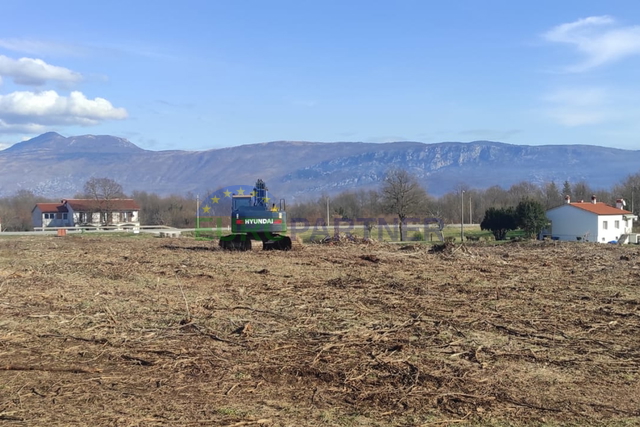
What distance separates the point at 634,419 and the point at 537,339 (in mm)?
3375

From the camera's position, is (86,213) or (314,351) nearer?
(314,351)

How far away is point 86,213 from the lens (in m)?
79.6

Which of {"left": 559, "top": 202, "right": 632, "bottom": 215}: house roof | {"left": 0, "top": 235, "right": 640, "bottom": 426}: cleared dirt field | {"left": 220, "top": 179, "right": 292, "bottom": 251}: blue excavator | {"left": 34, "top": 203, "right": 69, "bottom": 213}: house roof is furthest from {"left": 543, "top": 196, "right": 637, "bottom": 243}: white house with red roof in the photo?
{"left": 34, "top": 203, "right": 69, "bottom": 213}: house roof

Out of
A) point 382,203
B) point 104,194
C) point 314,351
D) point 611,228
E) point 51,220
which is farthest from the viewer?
point 51,220

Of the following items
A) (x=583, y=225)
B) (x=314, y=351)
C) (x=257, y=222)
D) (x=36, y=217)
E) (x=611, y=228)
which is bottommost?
(x=314, y=351)

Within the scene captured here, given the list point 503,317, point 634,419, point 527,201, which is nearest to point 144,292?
point 503,317

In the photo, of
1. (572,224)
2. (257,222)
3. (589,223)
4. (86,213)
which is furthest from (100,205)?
(257,222)

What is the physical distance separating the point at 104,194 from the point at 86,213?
143 inches

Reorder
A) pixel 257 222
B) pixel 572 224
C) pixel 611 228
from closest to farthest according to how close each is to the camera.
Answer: pixel 257 222, pixel 611 228, pixel 572 224

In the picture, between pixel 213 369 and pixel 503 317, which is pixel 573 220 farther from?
pixel 213 369

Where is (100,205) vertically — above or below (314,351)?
above

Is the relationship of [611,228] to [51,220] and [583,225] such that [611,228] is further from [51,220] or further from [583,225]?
[51,220]

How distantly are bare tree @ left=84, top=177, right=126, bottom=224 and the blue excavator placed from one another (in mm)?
56055

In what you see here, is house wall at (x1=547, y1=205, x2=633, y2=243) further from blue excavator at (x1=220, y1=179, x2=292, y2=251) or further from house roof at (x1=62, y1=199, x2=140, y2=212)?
house roof at (x1=62, y1=199, x2=140, y2=212)
